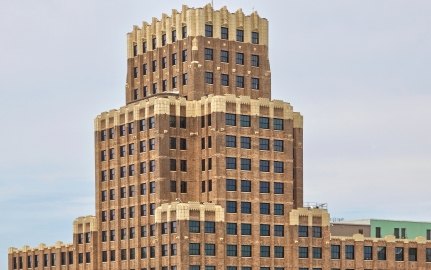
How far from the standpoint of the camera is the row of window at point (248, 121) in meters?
162

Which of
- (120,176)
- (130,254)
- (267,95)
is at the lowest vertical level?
(130,254)

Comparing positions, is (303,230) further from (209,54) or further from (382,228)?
(209,54)

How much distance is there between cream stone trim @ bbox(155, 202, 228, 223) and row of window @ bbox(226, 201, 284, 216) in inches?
88.7

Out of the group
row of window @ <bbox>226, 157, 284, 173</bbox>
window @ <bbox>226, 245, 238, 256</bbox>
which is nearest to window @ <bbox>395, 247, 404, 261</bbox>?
row of window @ <bbox>226, 157, 284, 173</bbox>

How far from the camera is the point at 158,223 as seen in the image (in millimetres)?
158750

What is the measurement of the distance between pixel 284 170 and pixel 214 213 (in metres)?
14.0

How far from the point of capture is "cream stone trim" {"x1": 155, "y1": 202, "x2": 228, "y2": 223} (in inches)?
6088

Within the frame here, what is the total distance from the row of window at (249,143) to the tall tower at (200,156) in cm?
15

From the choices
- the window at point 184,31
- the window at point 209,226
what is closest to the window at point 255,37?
the window at point 184,31

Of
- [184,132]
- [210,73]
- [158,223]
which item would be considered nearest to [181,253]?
[158,223]

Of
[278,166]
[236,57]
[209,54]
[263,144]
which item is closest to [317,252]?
[278,166]

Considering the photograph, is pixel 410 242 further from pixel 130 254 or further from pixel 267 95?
pixel 130 254

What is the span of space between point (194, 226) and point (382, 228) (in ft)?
133

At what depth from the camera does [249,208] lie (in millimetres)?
161750
